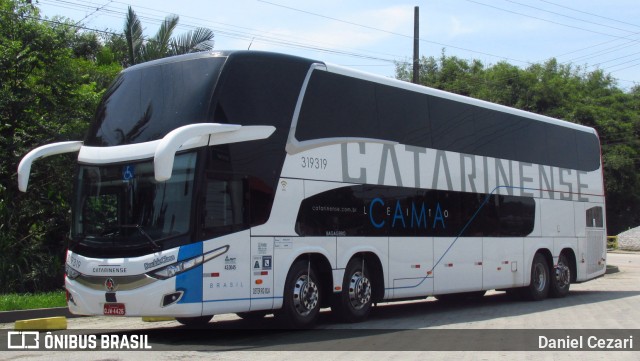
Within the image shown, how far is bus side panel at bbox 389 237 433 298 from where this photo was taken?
1425cm

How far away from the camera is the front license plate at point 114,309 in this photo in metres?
10.7

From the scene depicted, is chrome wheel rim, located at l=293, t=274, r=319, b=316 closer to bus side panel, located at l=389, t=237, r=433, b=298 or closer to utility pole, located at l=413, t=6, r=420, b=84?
bus side panel, located at l=389, t=237, r=433, b=298

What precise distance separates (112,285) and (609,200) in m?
47.8

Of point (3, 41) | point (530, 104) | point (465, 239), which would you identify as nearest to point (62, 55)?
point (3, 41)

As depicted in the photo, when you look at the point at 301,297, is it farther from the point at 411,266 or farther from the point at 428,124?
the point at 428,124

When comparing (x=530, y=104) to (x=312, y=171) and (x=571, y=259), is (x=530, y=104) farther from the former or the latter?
(x=312, y=171)

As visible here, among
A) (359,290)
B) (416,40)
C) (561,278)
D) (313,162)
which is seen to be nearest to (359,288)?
(359,290)

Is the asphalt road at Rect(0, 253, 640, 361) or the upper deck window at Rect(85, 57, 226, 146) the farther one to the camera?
the upper deck window at Rect(85, 57, 226, 146)

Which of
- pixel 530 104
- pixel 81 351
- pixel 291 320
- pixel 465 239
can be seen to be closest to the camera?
pixel 81 351

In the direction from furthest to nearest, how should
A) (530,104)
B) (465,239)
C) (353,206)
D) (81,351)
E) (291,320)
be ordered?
(530,104), (465,239), (353,206), (291,320), (81,351)

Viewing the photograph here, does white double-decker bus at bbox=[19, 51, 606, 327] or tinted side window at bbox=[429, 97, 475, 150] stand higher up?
tinted side window at bbox=[429, 97, 475, 150]

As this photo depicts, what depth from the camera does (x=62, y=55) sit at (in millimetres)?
19891

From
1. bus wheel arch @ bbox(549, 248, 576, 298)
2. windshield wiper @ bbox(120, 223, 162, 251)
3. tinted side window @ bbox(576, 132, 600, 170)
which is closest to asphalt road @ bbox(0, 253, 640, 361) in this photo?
bus wheel arch @ bbox(549, 248, 576, 298)

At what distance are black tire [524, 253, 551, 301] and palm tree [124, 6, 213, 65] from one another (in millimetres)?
12352
